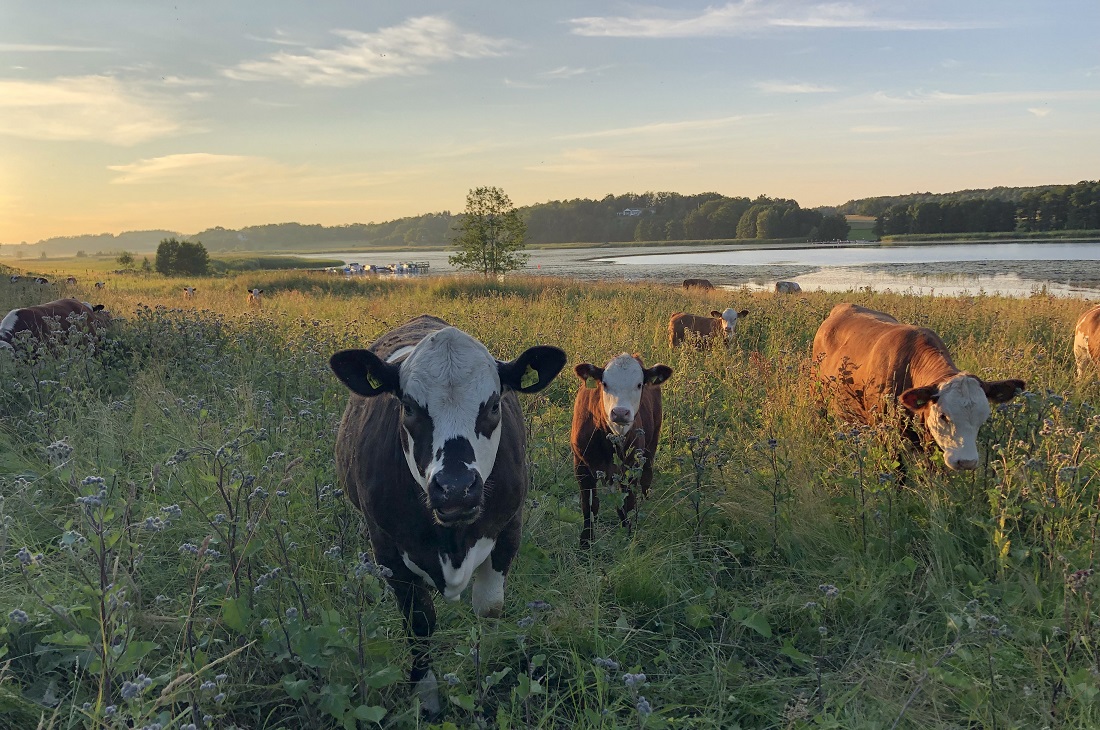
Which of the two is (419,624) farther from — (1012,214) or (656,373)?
(1012,214)

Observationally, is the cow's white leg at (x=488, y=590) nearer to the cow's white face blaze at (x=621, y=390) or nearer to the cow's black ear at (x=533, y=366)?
the cow's black ear at (x=533, y=366)

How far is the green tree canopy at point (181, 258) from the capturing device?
54031mm

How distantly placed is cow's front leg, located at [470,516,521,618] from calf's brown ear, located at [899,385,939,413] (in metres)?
3.43

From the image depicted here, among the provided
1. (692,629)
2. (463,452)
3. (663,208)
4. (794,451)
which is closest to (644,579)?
(692,629)

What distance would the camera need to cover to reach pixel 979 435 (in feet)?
15.9

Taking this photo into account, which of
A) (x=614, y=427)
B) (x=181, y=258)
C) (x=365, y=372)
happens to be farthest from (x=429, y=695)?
(x=181, y=258)

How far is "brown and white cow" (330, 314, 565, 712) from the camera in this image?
2.85 metres

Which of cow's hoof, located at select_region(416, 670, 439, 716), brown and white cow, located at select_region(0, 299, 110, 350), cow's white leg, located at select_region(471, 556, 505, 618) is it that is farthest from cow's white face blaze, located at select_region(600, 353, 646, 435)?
brown and white cow, located at select_region(0, 299, 110, 350)

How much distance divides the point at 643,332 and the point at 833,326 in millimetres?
4035

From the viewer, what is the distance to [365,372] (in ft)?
10.7

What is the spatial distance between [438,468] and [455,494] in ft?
0.54

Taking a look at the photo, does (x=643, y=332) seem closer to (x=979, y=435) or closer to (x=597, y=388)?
(x=597, y=388)

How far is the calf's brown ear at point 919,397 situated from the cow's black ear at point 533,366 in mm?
3211

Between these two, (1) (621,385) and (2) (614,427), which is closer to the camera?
(2) (614,427)
